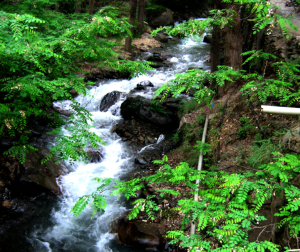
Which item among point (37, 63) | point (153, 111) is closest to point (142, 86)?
point (153, 111)

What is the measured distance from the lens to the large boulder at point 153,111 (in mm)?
11680

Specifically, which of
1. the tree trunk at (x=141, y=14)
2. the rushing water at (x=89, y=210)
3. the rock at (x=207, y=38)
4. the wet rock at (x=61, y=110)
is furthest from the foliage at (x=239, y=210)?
the tree trunk at (x=141, y=14)

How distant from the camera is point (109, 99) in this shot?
13789 millimetres

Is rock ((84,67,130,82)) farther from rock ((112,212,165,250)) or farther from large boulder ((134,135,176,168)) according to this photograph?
rock ((112,212,165,250))

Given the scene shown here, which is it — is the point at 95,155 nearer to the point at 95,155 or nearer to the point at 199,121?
the point at 95,155

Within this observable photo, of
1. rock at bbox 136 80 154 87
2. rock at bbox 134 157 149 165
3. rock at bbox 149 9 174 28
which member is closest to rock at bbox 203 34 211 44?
rock at bbox 149 9 174 28

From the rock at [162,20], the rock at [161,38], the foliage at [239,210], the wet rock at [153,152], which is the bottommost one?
the wet rock at [153,152]

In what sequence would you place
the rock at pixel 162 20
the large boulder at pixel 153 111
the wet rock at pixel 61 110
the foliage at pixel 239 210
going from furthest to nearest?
1. the rock at pixel 162 20
2. the wet rock at pixel 61 110
3. the large boulder at pixel 153 111
4. the foliage at pixel 239 210

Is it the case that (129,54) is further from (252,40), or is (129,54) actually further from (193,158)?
(193,158)

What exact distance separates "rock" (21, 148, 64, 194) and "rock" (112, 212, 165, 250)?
9.46 feet

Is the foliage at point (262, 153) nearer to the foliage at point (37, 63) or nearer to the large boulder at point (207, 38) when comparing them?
the foliage at point (37, 63)

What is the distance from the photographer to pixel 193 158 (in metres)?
7.91

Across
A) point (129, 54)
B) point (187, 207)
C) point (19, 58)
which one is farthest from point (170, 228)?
point (129, 54)

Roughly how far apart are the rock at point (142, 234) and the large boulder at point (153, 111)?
5783 millimetres
